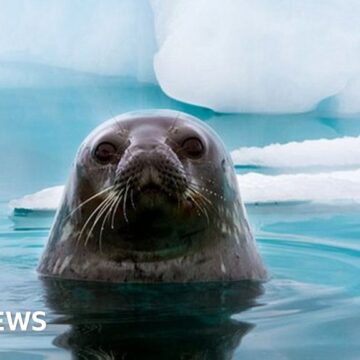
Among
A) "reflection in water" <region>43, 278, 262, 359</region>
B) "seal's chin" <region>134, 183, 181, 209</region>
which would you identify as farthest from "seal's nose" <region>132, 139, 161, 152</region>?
"reflection in water" <region>43, 278, 262, 359</region>

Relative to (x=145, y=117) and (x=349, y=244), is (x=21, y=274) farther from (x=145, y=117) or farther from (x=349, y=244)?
(x=349, y=244)

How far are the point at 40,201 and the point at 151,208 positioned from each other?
3699mm

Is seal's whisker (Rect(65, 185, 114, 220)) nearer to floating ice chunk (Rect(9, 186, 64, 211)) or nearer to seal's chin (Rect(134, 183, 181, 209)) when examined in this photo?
seal's chin (Rect(134, 183, 181, 209))

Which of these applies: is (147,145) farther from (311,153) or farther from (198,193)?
(311,153)

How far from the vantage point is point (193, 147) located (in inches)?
128

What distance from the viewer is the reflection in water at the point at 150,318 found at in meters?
2.26

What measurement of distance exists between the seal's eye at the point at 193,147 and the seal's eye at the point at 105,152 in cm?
24

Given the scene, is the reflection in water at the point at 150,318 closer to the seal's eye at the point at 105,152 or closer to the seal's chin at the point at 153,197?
the seal's chin at the point at 153,197

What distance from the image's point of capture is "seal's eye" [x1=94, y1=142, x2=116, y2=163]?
10.5ft

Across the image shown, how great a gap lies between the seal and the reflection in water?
2.9 inches

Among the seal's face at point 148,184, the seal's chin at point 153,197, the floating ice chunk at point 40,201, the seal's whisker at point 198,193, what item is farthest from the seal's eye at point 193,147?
the floating ice chunk at point 40,201

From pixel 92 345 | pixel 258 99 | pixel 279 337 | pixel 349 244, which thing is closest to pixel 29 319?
pixel 92 345

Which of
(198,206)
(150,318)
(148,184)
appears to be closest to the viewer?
(150,318)

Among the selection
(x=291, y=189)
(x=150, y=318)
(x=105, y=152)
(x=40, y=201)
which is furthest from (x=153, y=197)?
(x=291, y=189)
